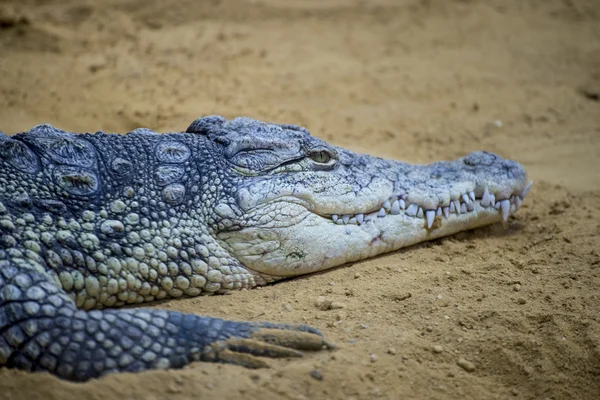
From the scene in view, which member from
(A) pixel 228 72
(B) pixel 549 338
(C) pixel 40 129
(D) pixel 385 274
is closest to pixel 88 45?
(A) pixel 228 72

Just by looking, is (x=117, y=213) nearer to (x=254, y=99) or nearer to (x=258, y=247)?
(x=258, y=247)

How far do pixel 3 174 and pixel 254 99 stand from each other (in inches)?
155

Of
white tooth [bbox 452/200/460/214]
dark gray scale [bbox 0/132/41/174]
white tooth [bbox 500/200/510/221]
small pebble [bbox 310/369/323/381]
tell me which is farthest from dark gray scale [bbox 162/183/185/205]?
white tooth [bbox 500/200/510/221]

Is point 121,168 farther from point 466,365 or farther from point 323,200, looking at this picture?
point 466,365

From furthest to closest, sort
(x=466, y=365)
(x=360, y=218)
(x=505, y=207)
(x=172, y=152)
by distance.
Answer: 1. (x=505, y=207)
2. (x=360, y=218)
3. (x=172, y=152)
4. (x=466, y=365)

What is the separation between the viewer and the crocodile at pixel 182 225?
9.84ft

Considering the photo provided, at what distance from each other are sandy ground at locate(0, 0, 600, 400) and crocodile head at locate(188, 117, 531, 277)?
0.18 metres

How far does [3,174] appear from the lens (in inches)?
133

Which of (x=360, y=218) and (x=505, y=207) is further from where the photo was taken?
(x=505, y=207)

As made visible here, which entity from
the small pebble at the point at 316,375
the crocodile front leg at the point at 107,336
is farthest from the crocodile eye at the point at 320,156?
the small pebble at the point at 316,375

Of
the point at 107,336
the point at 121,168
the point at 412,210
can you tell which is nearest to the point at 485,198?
the point at 412,210

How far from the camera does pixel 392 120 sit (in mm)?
7059

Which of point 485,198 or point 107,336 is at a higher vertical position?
point 485,198

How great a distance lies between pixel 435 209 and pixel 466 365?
1.38 m
